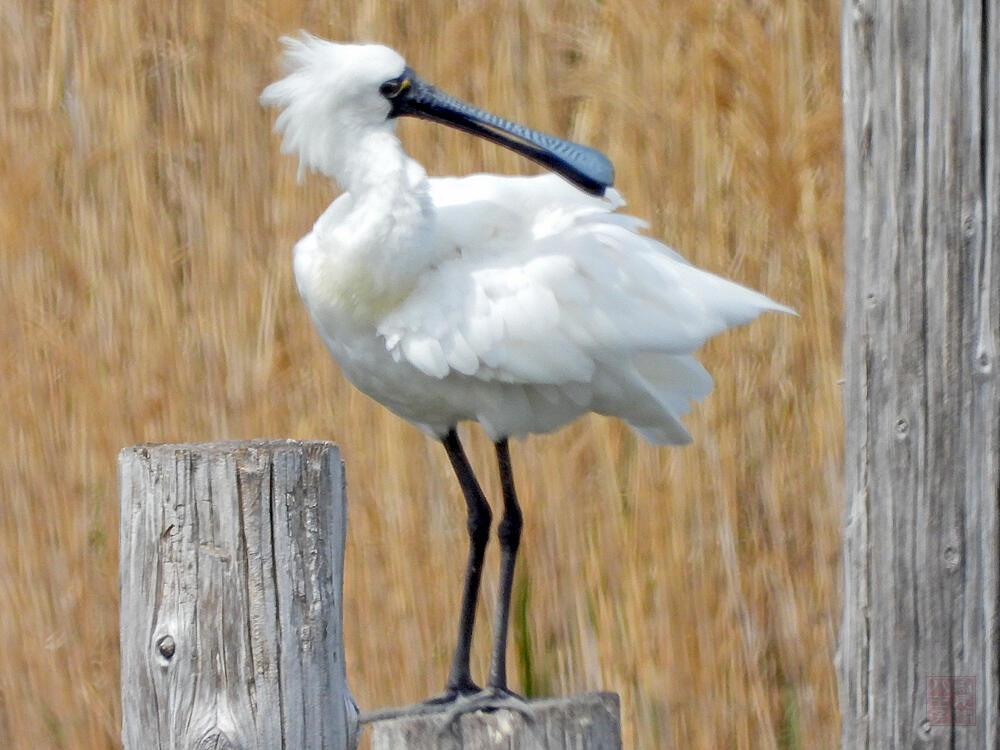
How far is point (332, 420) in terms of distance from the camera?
3557mm

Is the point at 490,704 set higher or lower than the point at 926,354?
lower

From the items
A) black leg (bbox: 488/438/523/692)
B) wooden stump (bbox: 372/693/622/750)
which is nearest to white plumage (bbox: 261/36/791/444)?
black leg (bbox: 488/438/523/692)

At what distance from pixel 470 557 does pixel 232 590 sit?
4.58ft

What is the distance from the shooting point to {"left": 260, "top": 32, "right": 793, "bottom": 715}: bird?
8.77 ft

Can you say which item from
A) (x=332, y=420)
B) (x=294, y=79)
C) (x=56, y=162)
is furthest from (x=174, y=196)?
(x=294, y=79)

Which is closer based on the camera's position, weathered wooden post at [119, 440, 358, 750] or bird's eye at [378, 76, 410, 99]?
weathered wooden post at [119, 440, 358, 750]

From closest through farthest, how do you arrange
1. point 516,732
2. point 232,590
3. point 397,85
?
point 232,590 → point 516,732 → point 397,85

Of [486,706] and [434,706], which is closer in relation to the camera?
[486,706]

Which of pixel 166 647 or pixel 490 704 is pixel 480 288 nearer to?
pixel 490 704

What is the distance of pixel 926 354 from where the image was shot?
6.02 ft

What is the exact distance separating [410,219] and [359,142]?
189mm

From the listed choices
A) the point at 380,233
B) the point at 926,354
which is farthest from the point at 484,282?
the point at 926,354

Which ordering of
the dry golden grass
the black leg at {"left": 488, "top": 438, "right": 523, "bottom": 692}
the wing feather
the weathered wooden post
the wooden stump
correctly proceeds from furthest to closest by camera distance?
the dry golden grass, the black leg at {"left": 488, "top": 438, "right": 523, "bottom": 692}, the wing feather, the wooden stump, the weathered wooden post

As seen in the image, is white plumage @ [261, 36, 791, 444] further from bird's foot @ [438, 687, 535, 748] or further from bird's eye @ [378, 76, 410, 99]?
bird's foot @ [438, 687, 535, 748]
